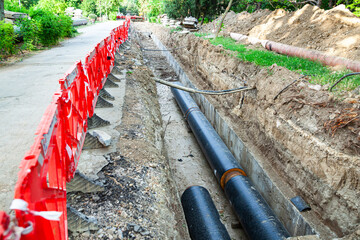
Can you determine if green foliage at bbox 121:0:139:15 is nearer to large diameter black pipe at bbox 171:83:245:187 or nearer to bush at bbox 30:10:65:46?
bush at bbox 30:10:65:46

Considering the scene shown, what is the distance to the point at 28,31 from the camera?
462 inches

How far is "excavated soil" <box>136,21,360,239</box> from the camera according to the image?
4.61 metres

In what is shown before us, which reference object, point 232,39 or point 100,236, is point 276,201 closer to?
point 100,236

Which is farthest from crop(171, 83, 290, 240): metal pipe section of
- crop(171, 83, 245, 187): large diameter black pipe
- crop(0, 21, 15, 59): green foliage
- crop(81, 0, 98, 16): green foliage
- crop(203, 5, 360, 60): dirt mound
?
crop(81, 0, 98, 16): green foliage

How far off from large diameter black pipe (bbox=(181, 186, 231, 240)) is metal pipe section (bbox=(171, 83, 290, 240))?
630 millimetres

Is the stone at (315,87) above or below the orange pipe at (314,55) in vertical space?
below

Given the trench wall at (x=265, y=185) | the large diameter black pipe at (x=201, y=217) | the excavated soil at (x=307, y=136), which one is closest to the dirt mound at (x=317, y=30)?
the excavated soil at (x=307, y=136)

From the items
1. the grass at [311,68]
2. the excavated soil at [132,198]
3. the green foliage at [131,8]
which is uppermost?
the green foliage at [131,8]

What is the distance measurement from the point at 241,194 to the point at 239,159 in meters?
2.35

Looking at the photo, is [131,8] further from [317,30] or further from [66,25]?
[317,30]

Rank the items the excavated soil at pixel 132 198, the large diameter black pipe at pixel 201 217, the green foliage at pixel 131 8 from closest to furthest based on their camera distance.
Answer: the excavated soil at pixel 132 198, the large diameter black pipe at pixel 201 217, the green foliage at pixel 131 8

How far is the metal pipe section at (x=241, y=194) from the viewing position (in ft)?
15.0

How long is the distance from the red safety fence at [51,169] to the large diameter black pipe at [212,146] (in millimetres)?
3627

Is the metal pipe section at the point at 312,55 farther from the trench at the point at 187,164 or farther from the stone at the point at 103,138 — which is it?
the stone at the point at 103,138
